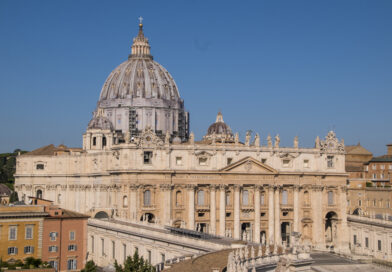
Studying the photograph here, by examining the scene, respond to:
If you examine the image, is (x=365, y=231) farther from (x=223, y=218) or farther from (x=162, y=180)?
(x=162, y=180)

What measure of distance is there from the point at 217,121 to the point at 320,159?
3984 centimetres

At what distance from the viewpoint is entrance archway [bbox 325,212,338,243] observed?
103 metres

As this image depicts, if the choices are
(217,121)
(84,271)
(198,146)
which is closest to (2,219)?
(84,271)

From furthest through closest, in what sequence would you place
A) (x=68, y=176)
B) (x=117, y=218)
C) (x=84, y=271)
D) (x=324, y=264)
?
(x=68, y=176) < (x=117, y=218) < (x=324, y=264) < (x=84, y=271)

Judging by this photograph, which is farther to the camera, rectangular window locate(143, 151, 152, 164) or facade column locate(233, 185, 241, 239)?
facade column locate(233, 185, 241, 239)

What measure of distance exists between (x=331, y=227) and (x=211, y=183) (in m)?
19.4

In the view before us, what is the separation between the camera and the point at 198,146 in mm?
96000

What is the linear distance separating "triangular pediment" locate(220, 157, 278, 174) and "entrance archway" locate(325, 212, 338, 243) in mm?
10814

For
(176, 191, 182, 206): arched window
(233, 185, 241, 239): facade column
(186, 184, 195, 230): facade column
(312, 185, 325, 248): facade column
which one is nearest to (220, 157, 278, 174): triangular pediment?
(233, 185, 241, 239): facade column

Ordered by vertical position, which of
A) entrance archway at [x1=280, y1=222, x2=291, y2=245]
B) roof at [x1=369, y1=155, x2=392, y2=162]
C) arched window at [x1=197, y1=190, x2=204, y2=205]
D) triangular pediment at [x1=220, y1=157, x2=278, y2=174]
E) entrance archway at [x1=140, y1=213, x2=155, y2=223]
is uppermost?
roof at [x1=369, y1=155, x2=392, y2=162]

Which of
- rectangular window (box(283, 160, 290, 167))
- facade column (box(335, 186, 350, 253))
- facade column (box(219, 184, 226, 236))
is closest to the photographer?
facade column (box(219, 184, 226, 236))

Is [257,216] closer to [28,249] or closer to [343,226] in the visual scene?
[343,226]

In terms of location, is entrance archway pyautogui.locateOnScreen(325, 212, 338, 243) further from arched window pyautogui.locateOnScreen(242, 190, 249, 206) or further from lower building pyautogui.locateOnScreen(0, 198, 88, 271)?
lower building pyautogui.locateOnScreen(0, 198, 88, 271)

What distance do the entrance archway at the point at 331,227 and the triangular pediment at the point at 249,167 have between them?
10814mm
